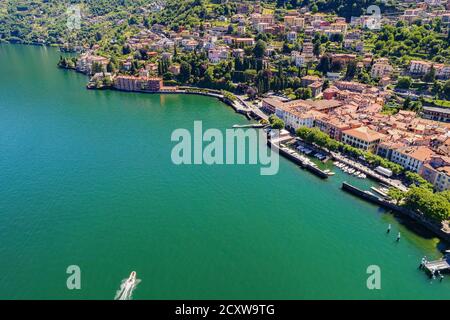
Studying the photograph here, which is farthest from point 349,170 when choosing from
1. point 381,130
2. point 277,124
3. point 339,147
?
point 277,124

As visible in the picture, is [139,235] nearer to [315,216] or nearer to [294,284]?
[294,284]

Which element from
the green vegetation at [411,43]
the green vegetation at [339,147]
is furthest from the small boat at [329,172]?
the green vegetation at [411,43]

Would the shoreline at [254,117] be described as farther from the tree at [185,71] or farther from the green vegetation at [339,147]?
the tree at [185,71]

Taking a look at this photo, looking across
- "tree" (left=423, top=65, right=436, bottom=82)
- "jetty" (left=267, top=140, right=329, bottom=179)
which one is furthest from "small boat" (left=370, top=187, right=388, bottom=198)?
"tree" (left=423, top=65, right=436, bottom=82)

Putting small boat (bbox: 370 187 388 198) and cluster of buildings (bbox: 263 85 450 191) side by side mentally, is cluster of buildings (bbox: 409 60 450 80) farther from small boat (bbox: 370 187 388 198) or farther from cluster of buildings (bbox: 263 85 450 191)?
small boat (bbox: 370 187 388 198)

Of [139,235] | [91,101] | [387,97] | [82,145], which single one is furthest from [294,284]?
[91,101]

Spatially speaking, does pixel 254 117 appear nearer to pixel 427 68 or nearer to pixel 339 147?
pixel 339 147
